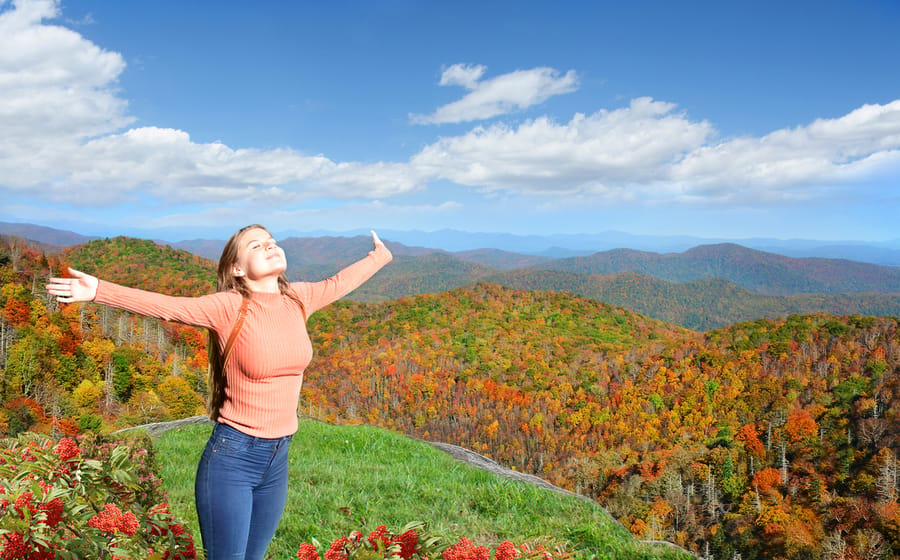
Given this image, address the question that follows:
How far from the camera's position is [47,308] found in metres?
28.7

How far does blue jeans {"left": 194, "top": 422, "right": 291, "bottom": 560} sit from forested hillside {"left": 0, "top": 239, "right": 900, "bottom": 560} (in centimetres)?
1179

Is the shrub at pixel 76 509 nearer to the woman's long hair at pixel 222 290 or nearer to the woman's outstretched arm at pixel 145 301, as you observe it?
the woman's long hair at pixel 222 290

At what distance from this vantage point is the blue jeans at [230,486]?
Result: 8.64 ft

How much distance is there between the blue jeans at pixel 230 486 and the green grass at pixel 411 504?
92.2 inches

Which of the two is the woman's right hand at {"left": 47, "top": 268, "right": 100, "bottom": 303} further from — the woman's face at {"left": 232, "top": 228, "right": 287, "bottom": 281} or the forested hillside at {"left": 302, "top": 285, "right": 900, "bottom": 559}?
the forested hillside at {"left": 302, "top": 285, "right": 900, "bottom": 559}

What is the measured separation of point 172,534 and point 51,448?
5.32ft

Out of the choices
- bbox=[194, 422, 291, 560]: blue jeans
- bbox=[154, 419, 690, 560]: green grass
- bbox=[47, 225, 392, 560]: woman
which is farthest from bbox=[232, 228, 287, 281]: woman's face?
bbox=[154, 419, 690, 560]: green grass

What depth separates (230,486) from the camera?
2.64m

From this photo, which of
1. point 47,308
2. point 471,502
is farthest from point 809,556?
point 47,308

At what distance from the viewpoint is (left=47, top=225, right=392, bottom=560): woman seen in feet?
8.64

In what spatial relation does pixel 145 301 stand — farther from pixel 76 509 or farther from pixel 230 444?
pixel 76 509

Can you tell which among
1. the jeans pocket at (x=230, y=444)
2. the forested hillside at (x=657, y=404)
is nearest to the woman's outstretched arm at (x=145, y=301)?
the jeans pocket at (x=230, y=444)

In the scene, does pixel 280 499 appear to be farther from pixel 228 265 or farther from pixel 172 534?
pixel 228 265

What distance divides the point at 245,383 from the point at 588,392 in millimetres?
84374
